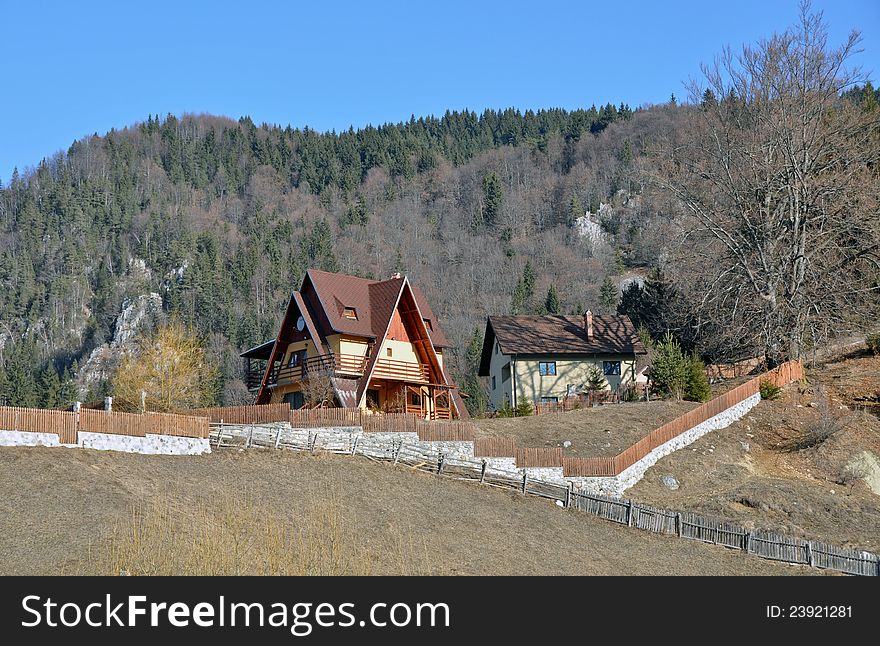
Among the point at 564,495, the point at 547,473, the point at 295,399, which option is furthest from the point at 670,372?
the point at 295,399

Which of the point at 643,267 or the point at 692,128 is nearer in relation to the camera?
the point at 692,128

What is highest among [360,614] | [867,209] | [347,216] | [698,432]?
[347,216]

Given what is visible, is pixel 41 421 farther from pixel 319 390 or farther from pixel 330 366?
pixel 330 366

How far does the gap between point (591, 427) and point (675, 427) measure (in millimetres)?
4018

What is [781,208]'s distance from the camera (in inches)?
2053

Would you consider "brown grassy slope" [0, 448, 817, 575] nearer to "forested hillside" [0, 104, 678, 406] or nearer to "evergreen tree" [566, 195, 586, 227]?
"forested hillside" [0, 104, 678, 406]

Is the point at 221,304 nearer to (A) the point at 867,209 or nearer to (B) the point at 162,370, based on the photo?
(B) the point at 162,370

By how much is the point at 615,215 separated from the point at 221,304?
66.8 metres

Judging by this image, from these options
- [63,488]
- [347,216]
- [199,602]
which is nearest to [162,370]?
[63,488]

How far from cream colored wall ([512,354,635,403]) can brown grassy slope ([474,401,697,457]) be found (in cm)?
1227

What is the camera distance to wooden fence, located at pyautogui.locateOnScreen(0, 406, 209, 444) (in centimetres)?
3372

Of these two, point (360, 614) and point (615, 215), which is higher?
point (615, 215)

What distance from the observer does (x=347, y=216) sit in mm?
159625

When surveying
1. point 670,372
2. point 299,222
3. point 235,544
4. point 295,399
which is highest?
point 299,222
